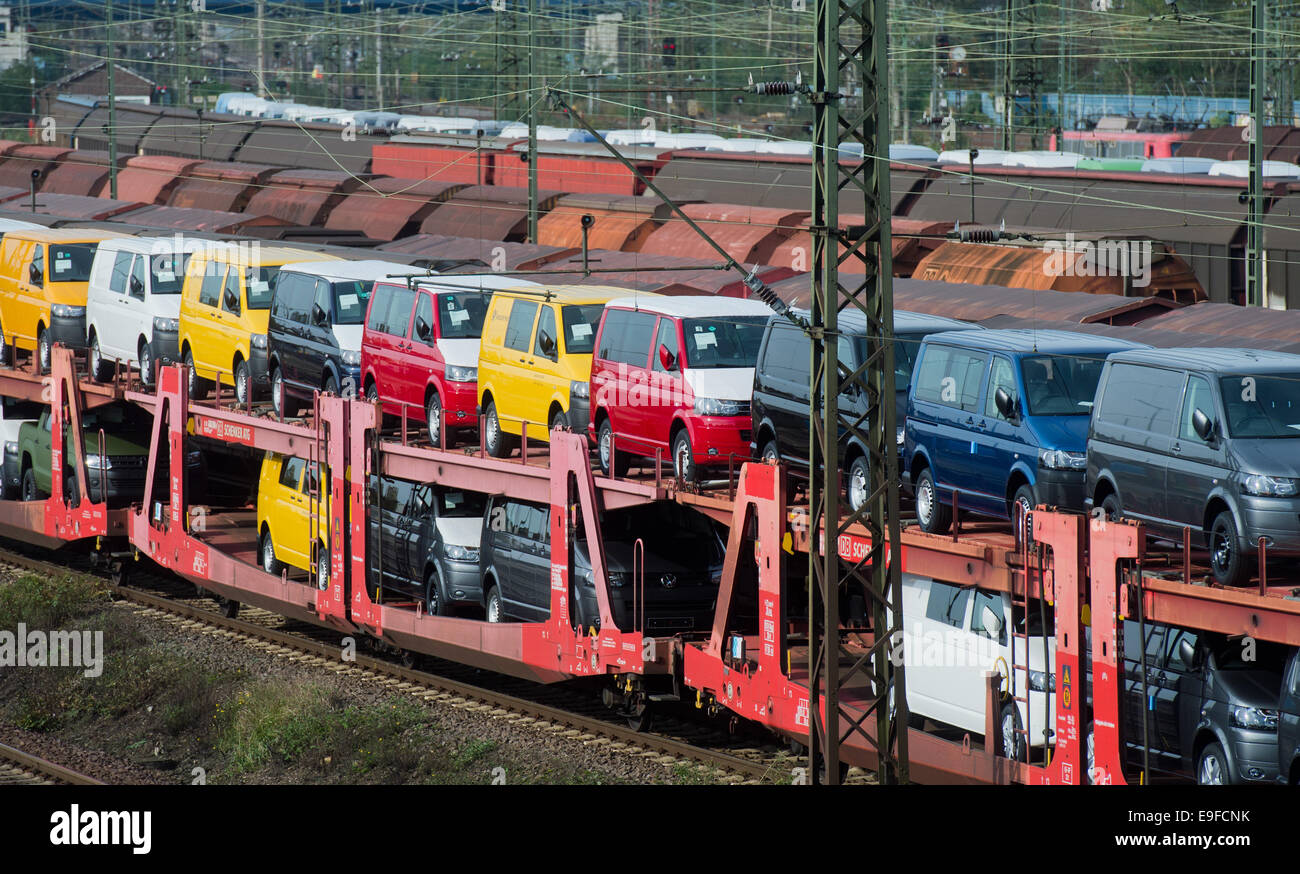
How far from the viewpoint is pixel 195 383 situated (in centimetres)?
2445

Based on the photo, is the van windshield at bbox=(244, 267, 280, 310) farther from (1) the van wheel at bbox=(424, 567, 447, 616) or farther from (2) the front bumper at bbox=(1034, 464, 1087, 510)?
(2) the front bumper at bbox=(1034, 464, 1087, 510)

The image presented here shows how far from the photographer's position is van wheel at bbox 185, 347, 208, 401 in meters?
24.2

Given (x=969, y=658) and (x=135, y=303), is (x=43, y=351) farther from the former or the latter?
(x=969, y=658)

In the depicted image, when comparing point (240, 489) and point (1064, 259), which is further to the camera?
point (240, 489)

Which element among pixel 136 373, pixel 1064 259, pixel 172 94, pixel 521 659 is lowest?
pixel 521 659

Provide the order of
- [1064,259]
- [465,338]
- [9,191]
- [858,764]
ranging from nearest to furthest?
[858,764] < [465,338] < [1064,259] < [9,191]

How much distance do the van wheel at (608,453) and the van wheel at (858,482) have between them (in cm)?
306

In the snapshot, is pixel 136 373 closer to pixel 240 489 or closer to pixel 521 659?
pixel 240 489

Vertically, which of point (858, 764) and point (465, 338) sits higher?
point (465, 338)

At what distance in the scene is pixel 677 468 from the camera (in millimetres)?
16703

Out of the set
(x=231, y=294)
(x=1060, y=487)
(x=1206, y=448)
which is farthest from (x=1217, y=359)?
(x=231, y=294)

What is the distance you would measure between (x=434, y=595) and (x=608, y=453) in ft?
10.9

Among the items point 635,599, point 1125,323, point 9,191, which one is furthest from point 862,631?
point 9,191
